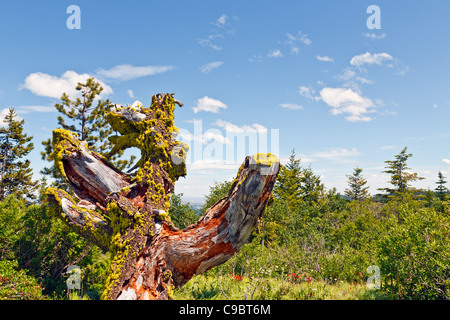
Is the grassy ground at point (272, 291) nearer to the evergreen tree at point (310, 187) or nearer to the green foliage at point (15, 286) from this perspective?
the green foliage at point (15, 286)

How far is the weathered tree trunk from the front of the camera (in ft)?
19.0

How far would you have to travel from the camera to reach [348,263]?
10711 mm

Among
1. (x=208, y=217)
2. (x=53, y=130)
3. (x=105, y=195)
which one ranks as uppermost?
(x=53, y=130)

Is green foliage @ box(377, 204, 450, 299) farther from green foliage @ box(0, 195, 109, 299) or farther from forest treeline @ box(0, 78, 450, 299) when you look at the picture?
green foliage @ box(0, 195, 109, 299)

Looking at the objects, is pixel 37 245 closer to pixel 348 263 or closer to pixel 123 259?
pixel 123 259

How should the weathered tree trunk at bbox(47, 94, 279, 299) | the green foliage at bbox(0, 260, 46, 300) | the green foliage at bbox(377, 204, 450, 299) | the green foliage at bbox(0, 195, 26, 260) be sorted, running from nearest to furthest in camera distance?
the weathered tree trunk at bbox(47, 94, 279, 299) < the green foliage at bbox(377, 204, 450, 299) < the green foliage at bbox(0, 260, 46, 300) < the green foliage at bbox(0, 195, 26, 260)

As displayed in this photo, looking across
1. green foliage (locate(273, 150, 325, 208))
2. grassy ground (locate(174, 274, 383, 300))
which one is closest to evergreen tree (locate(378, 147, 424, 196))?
green foliage (locate(273, 150, 325, 208))

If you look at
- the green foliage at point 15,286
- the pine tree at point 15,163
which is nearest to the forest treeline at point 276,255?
the green foliage at point 15,286

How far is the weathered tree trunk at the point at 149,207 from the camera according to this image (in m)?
5.79

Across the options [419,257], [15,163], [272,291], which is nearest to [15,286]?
[272,291]
